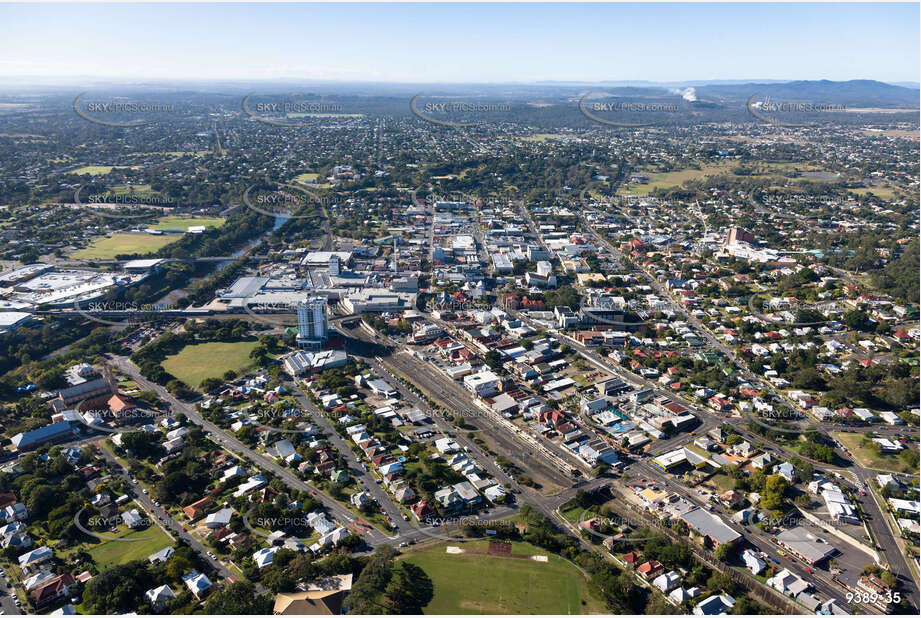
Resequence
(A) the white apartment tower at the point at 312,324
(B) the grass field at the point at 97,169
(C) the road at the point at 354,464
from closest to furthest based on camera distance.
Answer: (C) the road at the point at 354,464, (A) the white apartment tower at the point at 312,324, (B) the grass field at the point at 97,169

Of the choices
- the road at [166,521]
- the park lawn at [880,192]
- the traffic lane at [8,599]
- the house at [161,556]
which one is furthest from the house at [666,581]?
the park lawn at [880,192]

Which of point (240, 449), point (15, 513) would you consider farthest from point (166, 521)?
point (15, 513)

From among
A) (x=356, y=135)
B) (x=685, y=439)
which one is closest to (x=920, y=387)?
(x=685, y=439)

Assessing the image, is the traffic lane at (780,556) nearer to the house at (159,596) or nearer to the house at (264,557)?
the house at (264,557)

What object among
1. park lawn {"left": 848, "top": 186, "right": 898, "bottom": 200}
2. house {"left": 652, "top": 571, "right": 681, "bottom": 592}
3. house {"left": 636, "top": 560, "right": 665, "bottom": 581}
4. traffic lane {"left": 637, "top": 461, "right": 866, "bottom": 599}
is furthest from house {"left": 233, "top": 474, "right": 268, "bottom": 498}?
park lawn {"left": 848, "top": 186, "right": 898, "bottom": 200}

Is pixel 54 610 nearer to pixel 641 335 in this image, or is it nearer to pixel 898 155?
pixel 641 335

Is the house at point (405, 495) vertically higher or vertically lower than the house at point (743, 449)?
lower
